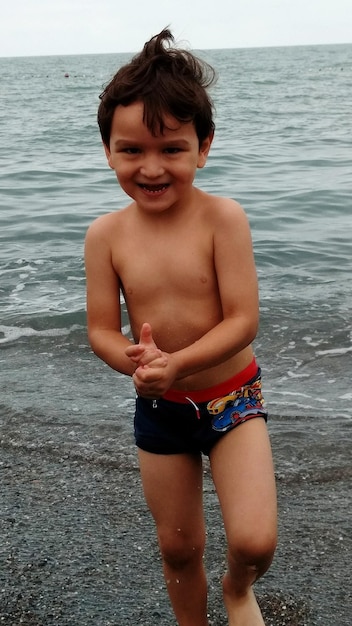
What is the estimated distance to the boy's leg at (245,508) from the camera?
2.54m

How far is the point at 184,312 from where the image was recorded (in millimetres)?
2799

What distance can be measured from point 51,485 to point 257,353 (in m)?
2.66

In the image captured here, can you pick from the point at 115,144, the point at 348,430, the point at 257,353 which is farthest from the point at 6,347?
the point at 115,144

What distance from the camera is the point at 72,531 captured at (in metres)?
3.65

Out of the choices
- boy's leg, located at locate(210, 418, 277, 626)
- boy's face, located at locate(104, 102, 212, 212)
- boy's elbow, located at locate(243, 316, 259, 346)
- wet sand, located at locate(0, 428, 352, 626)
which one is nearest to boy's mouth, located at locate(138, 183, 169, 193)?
boy's face, located at locate(104, 102, 212, 212)

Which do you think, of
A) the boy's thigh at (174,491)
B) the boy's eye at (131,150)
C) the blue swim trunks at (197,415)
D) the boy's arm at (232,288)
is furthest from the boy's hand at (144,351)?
the boy's eye at (131,150)

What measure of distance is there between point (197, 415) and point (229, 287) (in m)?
0.42

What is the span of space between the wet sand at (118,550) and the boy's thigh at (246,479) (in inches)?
25.6

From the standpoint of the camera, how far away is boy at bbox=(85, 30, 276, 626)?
2613 mm

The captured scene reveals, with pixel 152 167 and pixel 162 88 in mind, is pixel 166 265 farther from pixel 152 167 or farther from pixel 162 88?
pixel 162 88

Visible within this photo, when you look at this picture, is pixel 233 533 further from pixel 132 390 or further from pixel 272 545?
pixel 132 390

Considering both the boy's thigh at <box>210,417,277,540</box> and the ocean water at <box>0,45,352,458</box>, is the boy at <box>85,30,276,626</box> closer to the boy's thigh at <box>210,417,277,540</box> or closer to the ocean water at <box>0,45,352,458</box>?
the boy's thigh at <box>210,417,277,540</box>

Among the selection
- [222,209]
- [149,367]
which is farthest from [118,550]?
[222,209]

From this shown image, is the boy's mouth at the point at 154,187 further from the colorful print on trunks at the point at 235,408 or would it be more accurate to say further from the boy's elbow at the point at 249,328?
the colorful print on trunks at the point at 235,408
